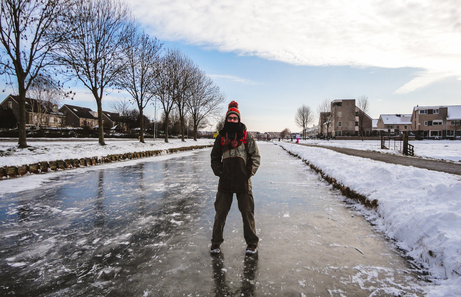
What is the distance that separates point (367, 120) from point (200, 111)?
190 feet

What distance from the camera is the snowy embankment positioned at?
114 inches

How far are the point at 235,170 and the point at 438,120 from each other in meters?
83.6

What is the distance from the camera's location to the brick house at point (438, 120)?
63.5 m

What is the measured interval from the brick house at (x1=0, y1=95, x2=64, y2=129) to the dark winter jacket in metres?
56.6

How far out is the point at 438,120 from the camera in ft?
216

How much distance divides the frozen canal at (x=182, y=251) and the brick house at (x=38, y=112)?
177ft

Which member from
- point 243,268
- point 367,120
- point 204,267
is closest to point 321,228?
point 243,268

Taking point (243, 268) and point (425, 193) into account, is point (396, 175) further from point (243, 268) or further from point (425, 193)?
point (243, 268)

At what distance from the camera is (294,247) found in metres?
3.74

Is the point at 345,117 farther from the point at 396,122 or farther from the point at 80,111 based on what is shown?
the point at 80,111

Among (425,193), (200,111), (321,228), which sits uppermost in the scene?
(200,111)

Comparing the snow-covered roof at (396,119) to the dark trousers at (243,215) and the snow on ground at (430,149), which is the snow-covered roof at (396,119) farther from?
the dark trousers at (243,215)

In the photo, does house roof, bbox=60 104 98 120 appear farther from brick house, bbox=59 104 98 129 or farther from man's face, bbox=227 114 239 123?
man's face, bbox=227 114 239 123

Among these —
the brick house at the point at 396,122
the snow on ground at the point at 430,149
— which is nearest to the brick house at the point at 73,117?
the snow on ground at the point at 430,149
